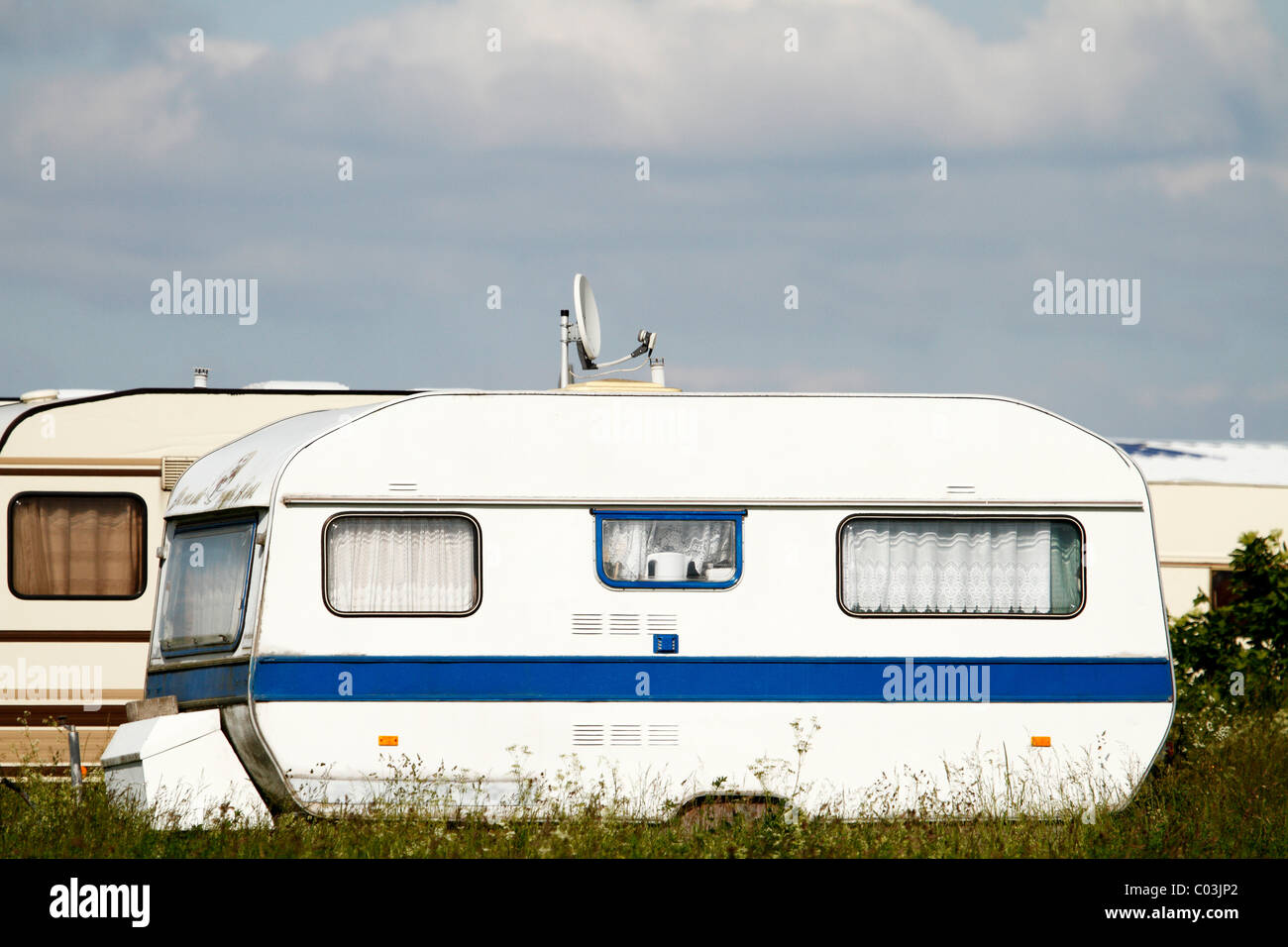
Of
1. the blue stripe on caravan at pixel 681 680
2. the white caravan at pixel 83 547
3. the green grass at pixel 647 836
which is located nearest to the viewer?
the green grass at pixel 647 836

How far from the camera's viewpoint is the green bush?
10.9m

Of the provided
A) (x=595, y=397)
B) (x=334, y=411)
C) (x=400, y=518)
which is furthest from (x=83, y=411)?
(x=595, y=397)

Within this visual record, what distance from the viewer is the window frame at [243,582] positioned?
7.66 metres

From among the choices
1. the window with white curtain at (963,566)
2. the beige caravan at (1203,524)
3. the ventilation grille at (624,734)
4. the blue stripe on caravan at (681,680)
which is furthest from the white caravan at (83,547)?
the beige caravan at (1203,524)

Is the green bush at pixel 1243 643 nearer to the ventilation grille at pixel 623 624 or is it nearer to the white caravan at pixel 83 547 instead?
the ventilation grille at pixel 623 624

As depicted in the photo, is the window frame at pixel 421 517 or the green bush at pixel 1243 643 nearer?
the window frame at pixel 421 517

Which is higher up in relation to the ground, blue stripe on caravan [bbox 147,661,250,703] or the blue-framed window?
the blue-framed window

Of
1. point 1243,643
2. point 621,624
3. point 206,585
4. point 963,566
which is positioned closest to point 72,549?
point 206,585

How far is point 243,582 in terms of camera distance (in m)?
7.73

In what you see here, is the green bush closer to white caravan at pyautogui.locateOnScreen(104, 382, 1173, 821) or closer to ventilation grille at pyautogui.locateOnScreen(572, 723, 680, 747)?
white caravan at pyautogui.locateOnScreen(104, 382, 1173, 821)

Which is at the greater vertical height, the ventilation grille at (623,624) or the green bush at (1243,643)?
the ventilation grille at (623,624)

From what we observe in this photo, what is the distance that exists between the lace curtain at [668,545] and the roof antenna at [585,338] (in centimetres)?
230

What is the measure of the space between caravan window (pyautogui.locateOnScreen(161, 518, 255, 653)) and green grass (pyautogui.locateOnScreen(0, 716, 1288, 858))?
1.04 m

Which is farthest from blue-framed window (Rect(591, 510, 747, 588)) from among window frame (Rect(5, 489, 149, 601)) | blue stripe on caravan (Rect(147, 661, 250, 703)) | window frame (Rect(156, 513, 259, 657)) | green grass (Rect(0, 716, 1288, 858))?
window frame (Rect(5, 489, 149, 601))
